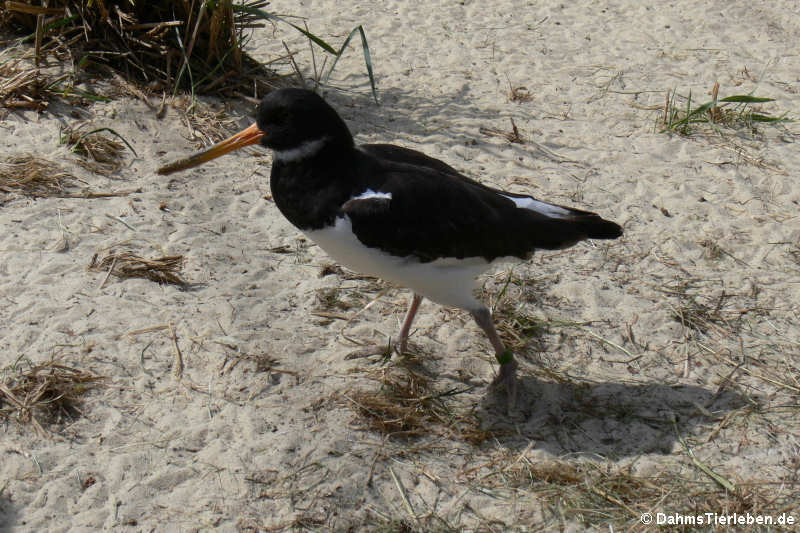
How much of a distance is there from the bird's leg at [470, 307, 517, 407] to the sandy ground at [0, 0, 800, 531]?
109mm

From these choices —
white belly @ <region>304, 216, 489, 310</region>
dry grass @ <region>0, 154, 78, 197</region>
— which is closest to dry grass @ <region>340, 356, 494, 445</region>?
white belly @ <region>304, 216, 489, 310</region>

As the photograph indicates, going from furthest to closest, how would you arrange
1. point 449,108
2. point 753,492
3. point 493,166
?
point 449,108, point 493,166, point 753,492

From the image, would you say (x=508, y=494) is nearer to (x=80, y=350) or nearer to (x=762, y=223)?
(x=80, y=350)

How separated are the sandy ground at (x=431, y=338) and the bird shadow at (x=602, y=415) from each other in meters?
0.02

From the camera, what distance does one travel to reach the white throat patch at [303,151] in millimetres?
4109

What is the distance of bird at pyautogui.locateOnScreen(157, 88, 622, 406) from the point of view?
4.04 m

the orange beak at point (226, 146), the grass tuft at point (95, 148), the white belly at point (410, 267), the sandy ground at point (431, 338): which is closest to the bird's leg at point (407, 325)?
the sandy ground at point (431, 338)

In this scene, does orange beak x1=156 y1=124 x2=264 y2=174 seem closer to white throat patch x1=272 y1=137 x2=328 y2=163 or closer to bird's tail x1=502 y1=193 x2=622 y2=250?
white throat patch x1=272 y1=137 x2=328 y2=163

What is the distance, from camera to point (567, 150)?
6.94 meters

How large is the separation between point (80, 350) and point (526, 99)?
4.72 meters

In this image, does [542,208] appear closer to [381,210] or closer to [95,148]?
[381,210]

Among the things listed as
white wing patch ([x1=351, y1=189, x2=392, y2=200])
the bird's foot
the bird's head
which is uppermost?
the bird's head

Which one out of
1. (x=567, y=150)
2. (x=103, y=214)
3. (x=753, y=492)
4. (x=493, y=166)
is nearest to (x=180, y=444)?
(x=103, y=214)

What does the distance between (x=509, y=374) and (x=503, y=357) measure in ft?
0.34
